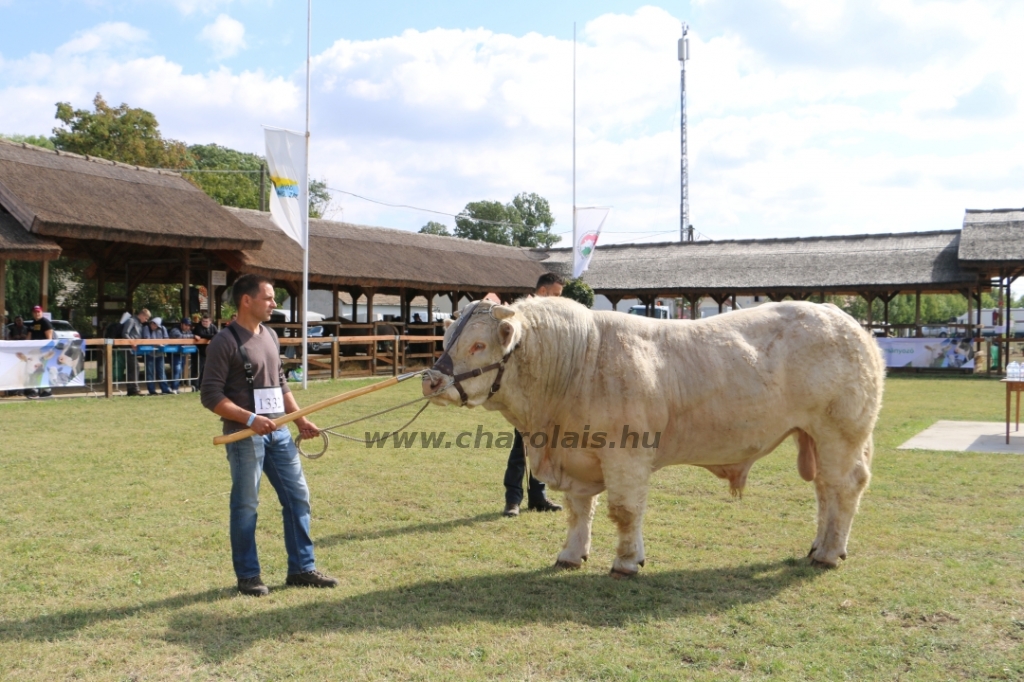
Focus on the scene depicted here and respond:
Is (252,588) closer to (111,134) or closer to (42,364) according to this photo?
(42,364)

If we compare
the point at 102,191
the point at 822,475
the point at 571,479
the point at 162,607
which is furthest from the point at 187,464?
the point at 102,191

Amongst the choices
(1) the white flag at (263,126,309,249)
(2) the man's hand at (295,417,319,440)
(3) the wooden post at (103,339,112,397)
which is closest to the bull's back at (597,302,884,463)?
(2) the man's hand at (295,417,319,440)

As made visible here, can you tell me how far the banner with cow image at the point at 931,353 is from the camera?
2605 cm

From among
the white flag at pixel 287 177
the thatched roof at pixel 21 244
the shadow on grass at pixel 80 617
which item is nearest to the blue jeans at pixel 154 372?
→ the thatched roof at pixel 21 244

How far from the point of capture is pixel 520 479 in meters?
7.43

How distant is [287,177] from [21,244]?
554cm

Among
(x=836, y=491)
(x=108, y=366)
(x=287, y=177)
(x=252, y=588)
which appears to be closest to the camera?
(x=252, y=588)

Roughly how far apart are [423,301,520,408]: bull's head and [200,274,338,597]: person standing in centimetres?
99

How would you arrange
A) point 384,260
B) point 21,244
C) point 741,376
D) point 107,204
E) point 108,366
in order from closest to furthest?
point 741,376
point 21,244
point 108,366
point 107,204
point 384,260

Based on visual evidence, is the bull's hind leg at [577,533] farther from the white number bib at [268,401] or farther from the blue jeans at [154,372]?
the blue jeans at [154,372]

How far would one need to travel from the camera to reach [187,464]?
9758 mm

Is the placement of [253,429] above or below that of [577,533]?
above

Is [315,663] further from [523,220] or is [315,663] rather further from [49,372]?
[523,220]

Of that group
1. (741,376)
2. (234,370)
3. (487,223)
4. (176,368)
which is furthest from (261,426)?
(487,223)
